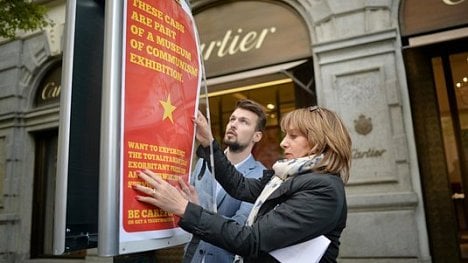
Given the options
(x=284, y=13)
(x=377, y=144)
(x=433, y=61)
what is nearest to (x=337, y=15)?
(x=284, y=13)

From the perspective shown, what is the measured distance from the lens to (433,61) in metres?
6.20

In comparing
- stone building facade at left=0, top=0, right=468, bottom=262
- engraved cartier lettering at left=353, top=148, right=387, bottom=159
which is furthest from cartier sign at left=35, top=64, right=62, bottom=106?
engraved cartier lettering at left=353, top=148, right=387, bottom=159

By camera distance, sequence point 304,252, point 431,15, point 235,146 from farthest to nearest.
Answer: point 431,15, point 235,146, point 304,252

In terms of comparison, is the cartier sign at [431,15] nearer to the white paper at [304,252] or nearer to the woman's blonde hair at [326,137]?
the woman's blonde hair at [326,137]

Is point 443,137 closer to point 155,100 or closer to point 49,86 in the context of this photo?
point 155,100

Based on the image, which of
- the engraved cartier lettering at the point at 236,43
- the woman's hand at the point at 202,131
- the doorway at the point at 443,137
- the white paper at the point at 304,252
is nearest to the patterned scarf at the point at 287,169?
the white paper at the point at 304,252

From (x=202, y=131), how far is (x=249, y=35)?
5.60 m

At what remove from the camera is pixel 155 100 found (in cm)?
158

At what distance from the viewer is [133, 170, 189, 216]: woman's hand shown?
4.80 ft

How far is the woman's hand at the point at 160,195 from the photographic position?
1462mm

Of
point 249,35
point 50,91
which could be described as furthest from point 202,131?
point 50,91

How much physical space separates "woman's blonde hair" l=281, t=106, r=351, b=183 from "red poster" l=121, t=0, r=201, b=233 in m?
0.56

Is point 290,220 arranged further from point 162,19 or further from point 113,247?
point 162,19

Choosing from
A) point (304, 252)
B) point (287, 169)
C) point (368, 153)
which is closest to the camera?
point (304, 252)
